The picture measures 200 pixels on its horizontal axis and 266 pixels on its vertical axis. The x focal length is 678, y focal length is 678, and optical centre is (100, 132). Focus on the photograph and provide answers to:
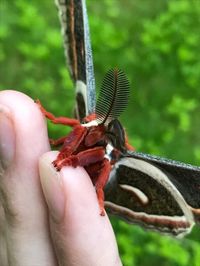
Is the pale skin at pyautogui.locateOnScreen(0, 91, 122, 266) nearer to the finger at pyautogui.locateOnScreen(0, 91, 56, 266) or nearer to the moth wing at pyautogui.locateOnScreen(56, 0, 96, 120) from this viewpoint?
the finger at pyautogui.locateOnScreen(0, 91, 56, 266)

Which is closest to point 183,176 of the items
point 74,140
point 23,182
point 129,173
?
point 129,173

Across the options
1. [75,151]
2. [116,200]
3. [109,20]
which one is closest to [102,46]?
[109,20]

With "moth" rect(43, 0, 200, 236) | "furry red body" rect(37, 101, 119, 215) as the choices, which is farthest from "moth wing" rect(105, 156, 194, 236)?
"furry red body" rect(37, 101, 119, 215)

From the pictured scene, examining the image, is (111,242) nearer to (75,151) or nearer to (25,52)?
(75,151)

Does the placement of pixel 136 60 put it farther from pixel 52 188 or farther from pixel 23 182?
pixel 52 188

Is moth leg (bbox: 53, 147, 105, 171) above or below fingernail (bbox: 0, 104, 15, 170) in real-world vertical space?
below

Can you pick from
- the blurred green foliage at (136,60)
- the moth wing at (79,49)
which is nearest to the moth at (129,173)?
the moth wing at (79,49)

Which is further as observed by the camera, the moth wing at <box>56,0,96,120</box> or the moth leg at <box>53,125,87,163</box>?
the moth wing at <box>56,0,96,120</box>
